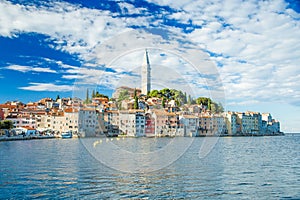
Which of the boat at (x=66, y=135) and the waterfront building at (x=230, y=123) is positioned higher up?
the waterfront building at (x=230, y=123)

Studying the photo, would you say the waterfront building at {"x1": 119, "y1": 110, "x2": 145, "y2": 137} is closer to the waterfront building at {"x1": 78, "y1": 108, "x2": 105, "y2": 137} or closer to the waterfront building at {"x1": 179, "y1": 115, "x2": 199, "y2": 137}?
the waterfront building at {"x1": 78, "y1": 108, "x2": 105, "y2": 137}

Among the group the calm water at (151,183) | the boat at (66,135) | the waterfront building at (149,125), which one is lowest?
the calm water at (151,183)

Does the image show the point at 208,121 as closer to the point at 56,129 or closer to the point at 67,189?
the point at 56,129

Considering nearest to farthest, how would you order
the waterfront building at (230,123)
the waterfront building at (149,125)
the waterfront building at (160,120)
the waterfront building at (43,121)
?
the waterfront building at (160,120), the waterfront building at (149,125), the waterfront building at (43,121), the waterfront building at (230,123)

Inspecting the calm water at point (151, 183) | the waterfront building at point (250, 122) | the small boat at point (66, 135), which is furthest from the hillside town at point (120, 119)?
the calm water at point (151, 183)

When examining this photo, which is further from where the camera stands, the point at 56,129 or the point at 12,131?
the point at 56,129

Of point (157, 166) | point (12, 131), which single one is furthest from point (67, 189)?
point (12, 131)

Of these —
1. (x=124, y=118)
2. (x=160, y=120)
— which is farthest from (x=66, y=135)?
(x=160, y=120)

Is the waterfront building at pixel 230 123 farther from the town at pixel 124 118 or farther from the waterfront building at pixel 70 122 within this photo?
the waterfront building at pixel 70 122

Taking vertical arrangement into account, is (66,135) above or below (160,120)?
below

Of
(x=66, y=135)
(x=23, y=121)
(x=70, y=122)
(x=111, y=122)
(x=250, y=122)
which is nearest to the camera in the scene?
(x=111, y=122)

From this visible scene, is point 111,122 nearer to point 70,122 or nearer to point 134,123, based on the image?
point 134,123
